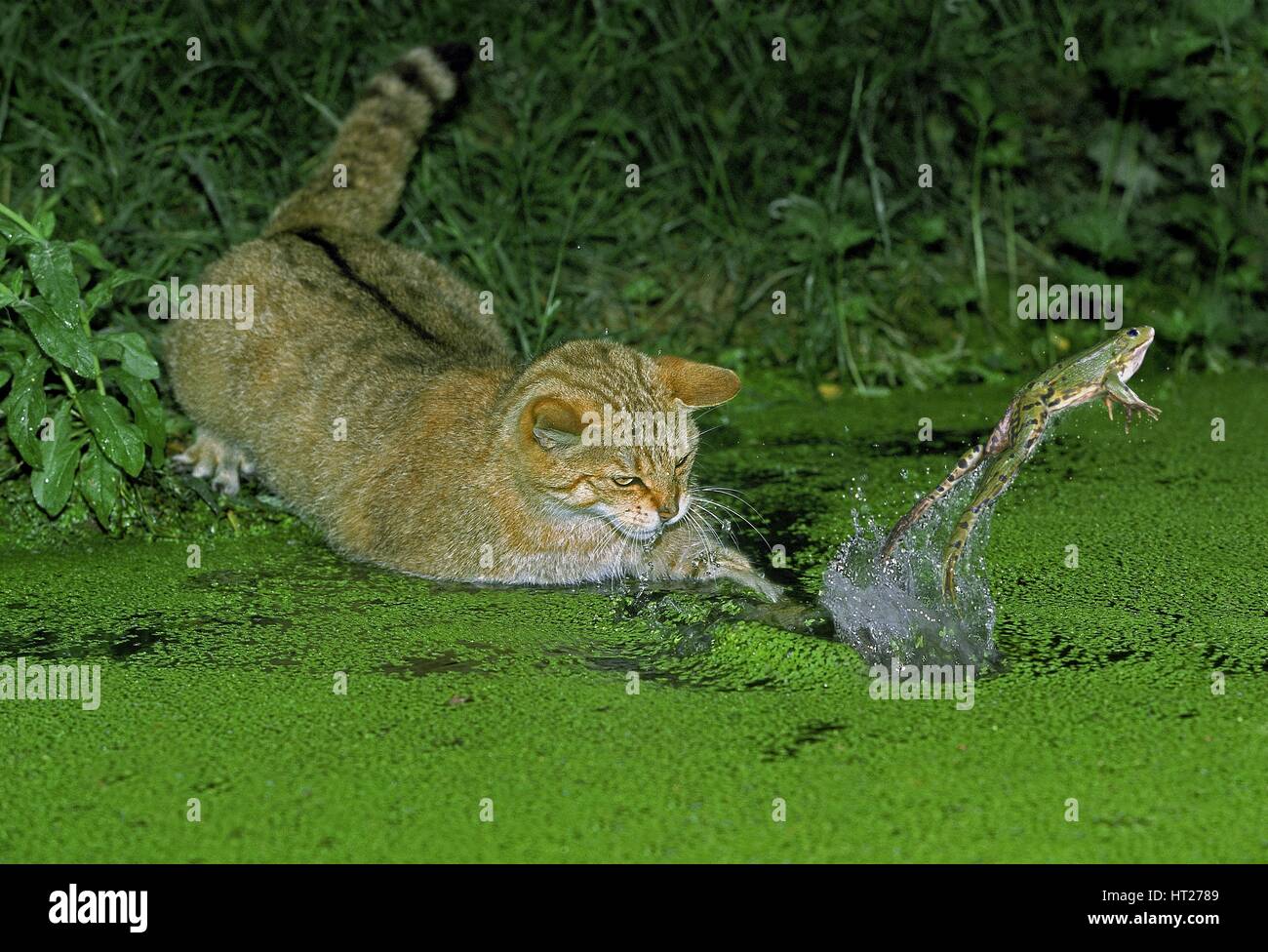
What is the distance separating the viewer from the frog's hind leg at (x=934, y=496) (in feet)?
12.2

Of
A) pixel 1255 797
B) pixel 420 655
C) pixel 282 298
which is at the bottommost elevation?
pixel 1255 797

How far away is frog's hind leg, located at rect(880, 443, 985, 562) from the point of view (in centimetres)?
371

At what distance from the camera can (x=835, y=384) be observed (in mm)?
6539

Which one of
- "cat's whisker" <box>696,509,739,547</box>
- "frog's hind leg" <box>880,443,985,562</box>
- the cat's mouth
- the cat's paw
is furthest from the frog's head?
"cat's whisker" <box>696,509,739,547</box>

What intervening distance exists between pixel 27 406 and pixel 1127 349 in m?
3.05

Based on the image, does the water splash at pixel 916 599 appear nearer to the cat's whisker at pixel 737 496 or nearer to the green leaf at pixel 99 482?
the cat's whisker at pixel 737 496

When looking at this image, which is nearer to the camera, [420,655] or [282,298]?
[420,655]

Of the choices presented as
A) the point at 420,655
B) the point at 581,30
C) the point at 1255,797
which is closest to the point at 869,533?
the point at 420,655

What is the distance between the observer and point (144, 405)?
15.7ft

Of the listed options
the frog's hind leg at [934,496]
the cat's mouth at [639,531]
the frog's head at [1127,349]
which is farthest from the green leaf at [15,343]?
the frog's head at [1127,349]

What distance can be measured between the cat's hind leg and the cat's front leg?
158cm

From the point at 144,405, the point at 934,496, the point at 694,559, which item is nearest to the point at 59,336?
the point at 144,405

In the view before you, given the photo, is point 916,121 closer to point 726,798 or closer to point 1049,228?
point 1049,228

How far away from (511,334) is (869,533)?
2.15 meters
